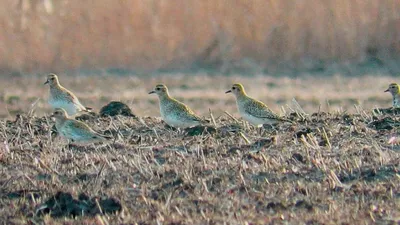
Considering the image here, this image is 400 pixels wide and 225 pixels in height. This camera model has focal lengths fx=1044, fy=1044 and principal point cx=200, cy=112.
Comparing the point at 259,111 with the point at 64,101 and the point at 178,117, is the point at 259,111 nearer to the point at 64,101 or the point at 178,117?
the point at 178,117

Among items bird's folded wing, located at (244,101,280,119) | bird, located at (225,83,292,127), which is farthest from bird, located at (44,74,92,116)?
bird's folded wing, located at (244,101,280,119)

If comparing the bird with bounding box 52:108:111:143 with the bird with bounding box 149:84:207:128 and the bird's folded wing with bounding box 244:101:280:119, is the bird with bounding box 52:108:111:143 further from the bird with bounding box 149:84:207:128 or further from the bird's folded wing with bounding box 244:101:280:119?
the bird's folded wing with bounding box 244:101:280:119

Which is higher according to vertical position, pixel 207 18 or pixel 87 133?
pixel 207 18

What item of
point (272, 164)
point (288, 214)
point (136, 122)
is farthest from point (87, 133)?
point (288, 214)

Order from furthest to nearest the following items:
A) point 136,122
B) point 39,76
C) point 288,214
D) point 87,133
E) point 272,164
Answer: point 39,76 → point 136,122 → point 87,133 → point 272,164 → point 288,214

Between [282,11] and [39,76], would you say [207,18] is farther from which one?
[39,76]

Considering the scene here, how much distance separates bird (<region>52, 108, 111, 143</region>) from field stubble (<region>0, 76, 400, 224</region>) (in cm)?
11

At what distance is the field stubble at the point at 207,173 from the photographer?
268 inches

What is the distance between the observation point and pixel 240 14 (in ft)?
80.1

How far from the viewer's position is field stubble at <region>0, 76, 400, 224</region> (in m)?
6.82

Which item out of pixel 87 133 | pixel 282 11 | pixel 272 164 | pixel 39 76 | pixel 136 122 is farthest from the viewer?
pixel 282 11

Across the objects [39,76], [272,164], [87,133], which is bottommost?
[272,164]

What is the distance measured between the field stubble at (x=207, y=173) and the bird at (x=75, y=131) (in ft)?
0.37

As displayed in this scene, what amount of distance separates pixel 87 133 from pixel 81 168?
1416 millimetres
